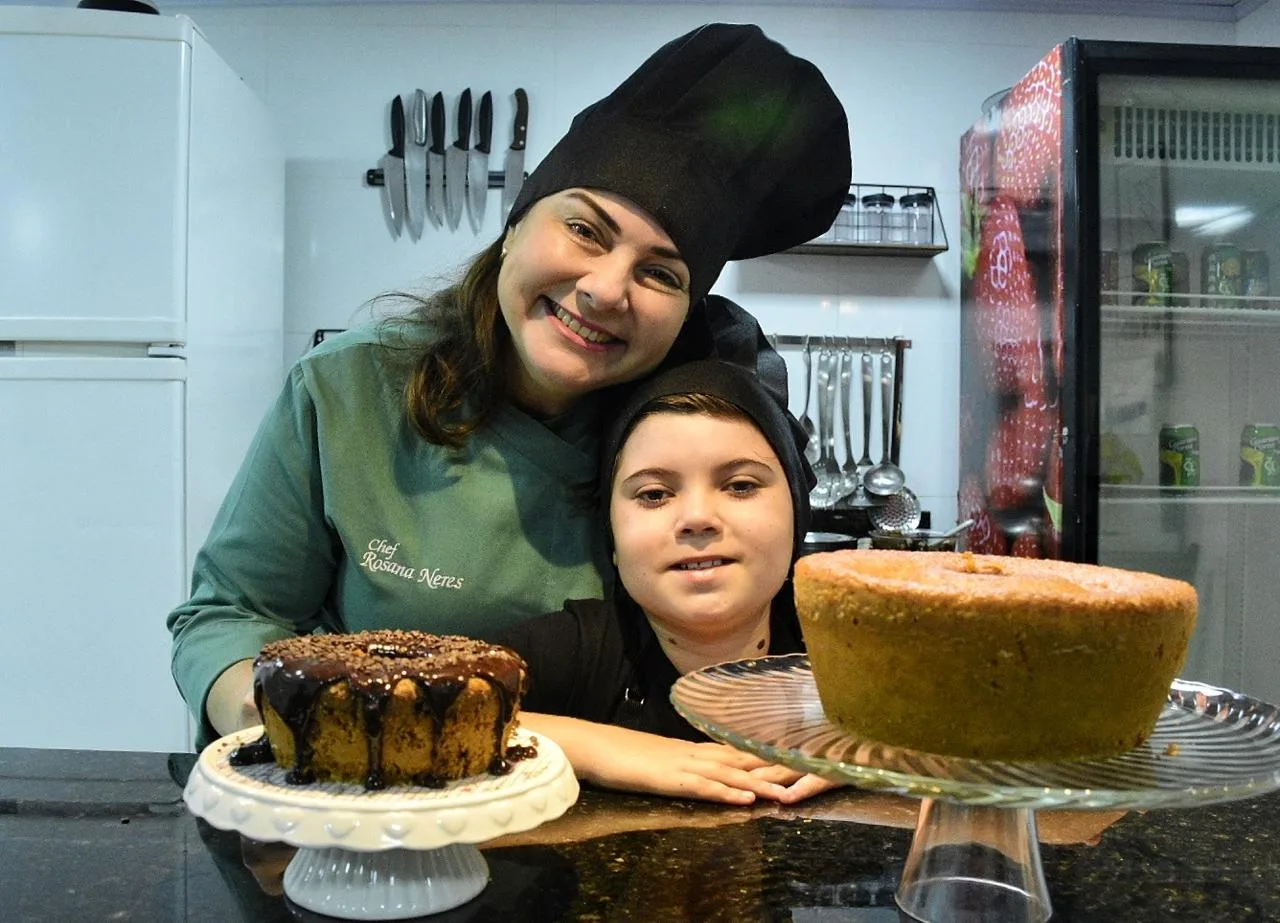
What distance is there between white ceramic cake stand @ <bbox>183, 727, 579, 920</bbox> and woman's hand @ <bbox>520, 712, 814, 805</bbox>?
0.19 metres

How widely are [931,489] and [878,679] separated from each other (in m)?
2.25

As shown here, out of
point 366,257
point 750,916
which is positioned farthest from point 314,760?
point 366,257

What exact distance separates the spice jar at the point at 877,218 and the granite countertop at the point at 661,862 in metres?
2.05

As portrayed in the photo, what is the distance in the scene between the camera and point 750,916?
0.67 meters

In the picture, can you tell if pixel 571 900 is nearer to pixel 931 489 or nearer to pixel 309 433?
pixel 309 433

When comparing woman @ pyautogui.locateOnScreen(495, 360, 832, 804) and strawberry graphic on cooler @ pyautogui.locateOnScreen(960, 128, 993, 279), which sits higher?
strawberry graphic on cooler @ pyautogui.locateOnScreen(960, 128, 993, 279)

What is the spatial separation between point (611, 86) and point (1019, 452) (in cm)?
148

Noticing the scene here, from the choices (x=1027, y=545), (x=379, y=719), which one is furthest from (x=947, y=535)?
(x=379, y=719)

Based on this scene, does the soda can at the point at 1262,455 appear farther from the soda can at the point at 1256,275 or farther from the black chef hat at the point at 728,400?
the black chef hat at the point at 728,400

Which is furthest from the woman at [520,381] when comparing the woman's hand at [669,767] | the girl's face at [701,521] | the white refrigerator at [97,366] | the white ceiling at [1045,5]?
the white ceiling at [1045,5]

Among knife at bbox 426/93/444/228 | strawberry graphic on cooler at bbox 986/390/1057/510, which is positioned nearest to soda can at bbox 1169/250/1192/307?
strawberry graphic on cooler at bbox 986/390/1057/510

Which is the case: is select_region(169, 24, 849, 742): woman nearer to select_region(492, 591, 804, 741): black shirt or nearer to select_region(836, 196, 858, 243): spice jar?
select_region(492, 591, 804, 741): black shirt

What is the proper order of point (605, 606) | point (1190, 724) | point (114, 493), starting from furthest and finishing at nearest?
1. point (114, 493)
2. point (605, 606)
3. point (1190, 724)

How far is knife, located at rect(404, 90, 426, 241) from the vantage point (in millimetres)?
2770
